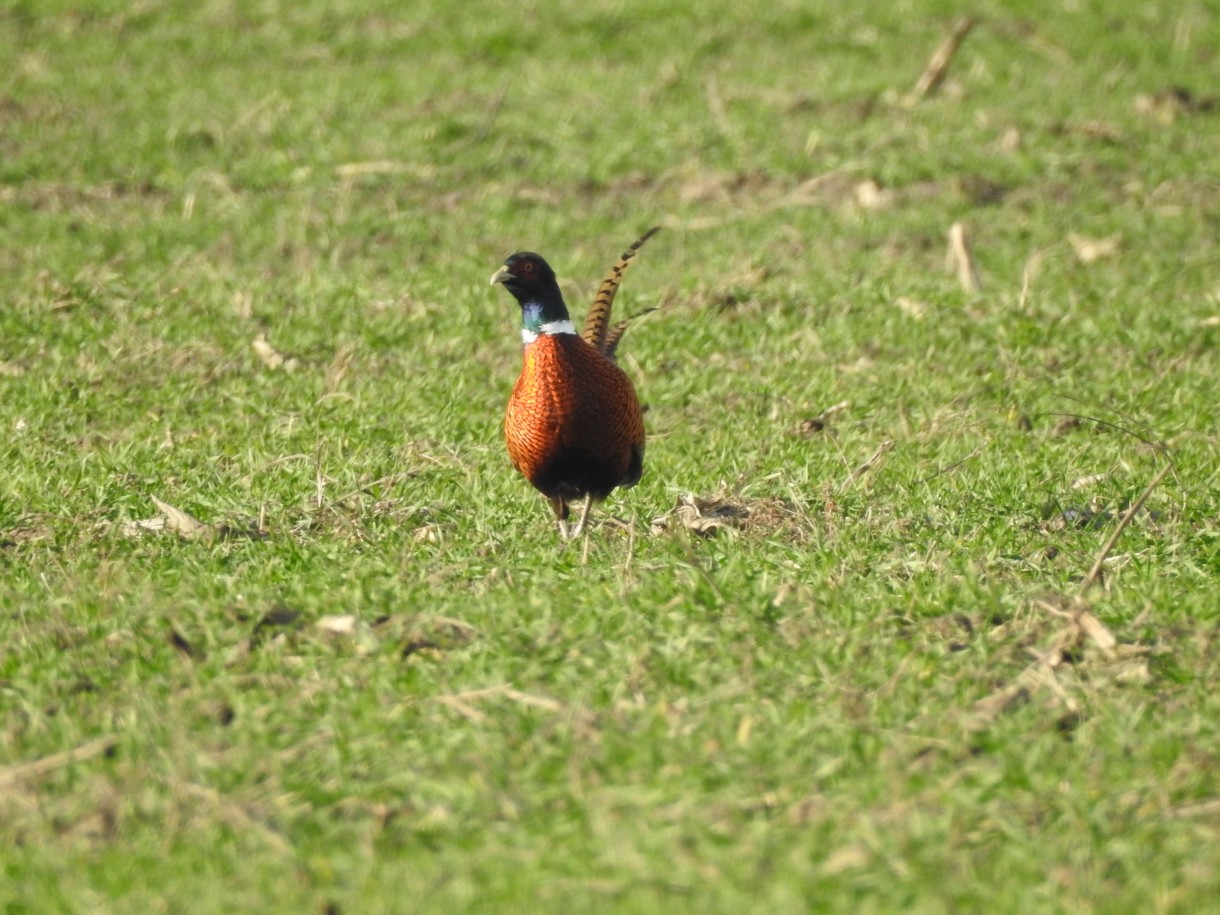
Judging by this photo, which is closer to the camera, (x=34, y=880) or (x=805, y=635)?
(x=34, y=880)

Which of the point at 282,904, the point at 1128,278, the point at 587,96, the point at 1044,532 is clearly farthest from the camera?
the point at 587,96

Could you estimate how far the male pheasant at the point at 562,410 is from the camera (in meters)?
5.81

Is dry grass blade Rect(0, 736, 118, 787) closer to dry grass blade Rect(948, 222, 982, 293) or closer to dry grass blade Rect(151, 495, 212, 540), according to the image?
dry grass blade Rect(151, 495, 212, 540)

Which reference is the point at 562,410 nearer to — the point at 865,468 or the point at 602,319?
the point at 602,319

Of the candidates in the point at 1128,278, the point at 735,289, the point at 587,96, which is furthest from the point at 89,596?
the point at 587,96

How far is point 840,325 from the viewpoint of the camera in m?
8.33

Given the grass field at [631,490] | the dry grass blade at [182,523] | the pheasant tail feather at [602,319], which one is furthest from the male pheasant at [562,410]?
the dry grass blade at [182,523]

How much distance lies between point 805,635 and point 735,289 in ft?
14.0

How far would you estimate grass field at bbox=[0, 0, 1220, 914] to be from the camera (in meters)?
3.77

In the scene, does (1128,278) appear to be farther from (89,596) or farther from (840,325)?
(89,596)

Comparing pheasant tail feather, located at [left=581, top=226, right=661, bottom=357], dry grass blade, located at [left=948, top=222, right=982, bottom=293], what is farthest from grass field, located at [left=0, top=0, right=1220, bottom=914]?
pheasant tail feather, located at [left=581, top=226, right=661, bottom=357]

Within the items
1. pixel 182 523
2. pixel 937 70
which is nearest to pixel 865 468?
pixel 182 523

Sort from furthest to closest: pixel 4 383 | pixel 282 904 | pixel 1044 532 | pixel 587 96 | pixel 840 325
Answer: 1. pixel 587 96
2. pixel 840 325
3. pixel 4 383
4. pixel 1044 532
5. pixel 282 904

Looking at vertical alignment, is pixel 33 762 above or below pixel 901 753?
above
